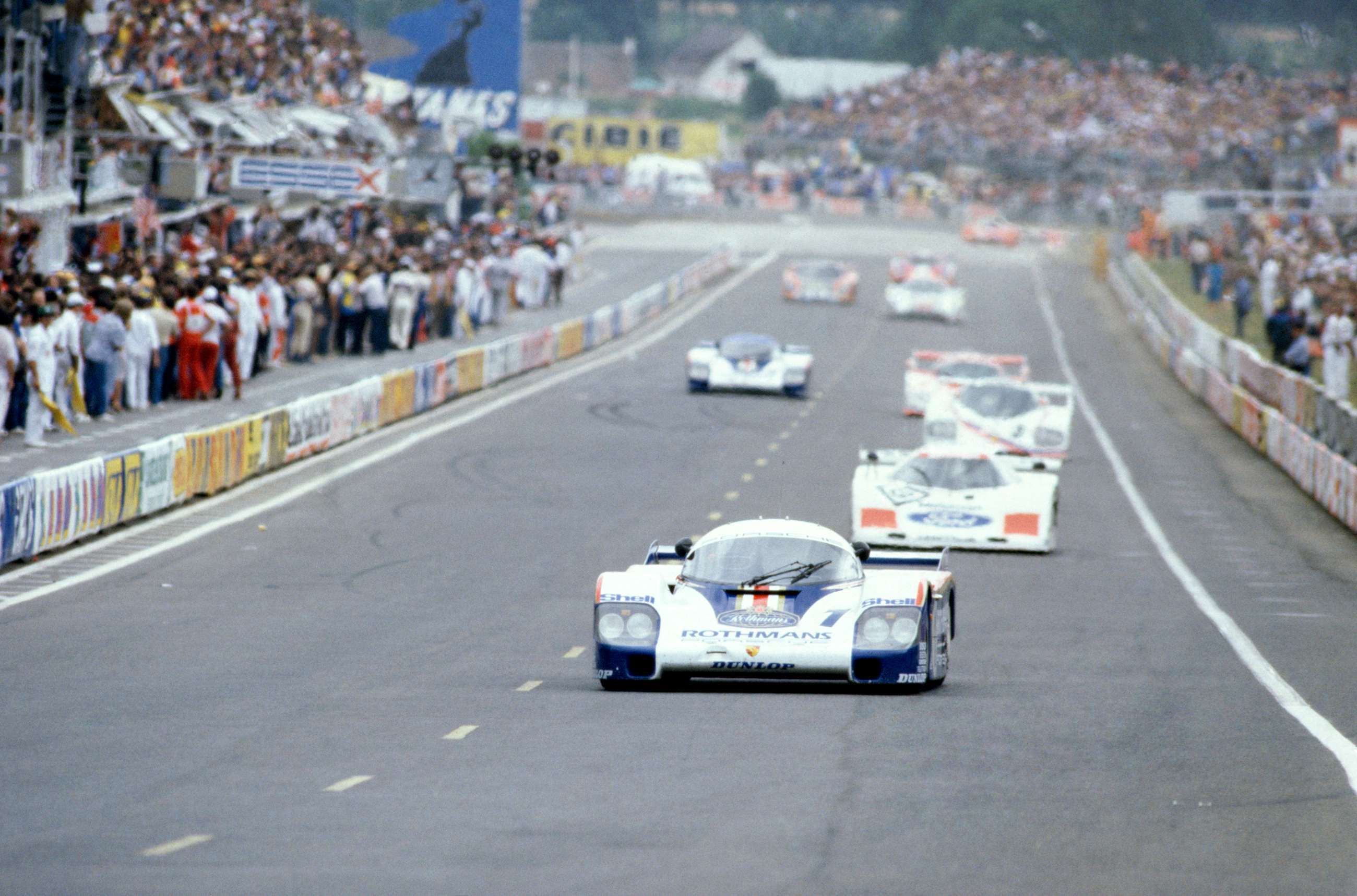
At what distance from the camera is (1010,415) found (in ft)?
97.2

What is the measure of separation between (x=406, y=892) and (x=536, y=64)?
157029 mm

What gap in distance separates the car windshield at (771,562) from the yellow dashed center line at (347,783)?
4.16 metres

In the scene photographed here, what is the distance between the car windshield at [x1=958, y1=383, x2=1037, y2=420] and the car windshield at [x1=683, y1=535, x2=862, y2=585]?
1552 centimetres

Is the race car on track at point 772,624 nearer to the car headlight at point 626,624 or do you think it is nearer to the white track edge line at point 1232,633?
the car headlight at point 626,624

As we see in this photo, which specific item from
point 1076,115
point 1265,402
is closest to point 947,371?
point 1265,402

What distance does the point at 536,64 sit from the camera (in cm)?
16150

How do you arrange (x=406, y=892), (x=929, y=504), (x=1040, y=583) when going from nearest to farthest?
(x=406, y=892) → (x=1040, y=583) → (x=929, y=504)

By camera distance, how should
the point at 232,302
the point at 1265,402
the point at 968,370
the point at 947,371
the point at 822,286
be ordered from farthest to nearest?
the point at 822,286
the point at 1265,402
the point at 947,371
the point at 968,370
the point at 232,302

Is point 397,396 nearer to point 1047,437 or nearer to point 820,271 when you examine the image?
point 1047,437

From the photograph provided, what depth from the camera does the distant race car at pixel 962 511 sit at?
874 inches

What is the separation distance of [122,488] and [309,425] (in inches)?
281

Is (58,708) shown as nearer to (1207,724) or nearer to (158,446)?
(1207,724)

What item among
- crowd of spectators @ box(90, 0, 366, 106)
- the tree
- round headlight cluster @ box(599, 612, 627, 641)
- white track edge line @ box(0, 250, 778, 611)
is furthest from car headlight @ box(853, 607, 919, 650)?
the tree

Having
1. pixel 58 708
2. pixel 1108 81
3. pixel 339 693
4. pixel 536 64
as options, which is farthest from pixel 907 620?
pixel 536 64
